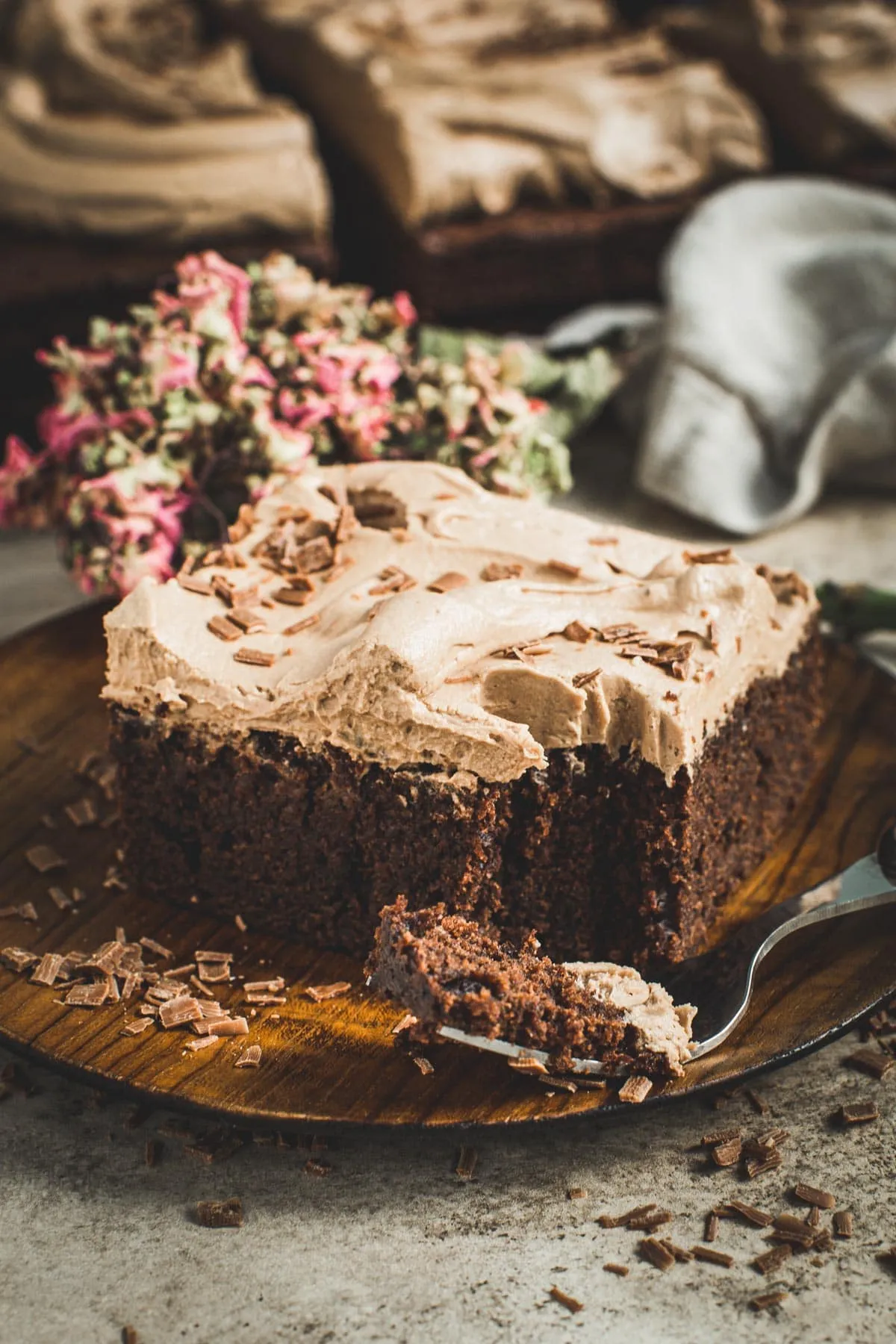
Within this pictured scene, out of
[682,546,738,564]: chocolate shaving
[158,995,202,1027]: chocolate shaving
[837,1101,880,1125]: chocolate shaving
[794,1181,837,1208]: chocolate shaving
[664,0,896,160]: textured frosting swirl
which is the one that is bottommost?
[837,1101,880,1125]: chocolate shaving

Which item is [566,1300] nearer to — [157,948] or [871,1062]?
[871,1062]

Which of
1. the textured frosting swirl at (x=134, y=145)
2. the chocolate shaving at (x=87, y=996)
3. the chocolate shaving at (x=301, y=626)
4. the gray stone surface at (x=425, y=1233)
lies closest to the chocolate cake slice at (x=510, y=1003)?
the gray stone surface at (x=425, y=1233)

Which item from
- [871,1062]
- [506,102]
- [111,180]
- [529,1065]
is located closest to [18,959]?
[529,1065]

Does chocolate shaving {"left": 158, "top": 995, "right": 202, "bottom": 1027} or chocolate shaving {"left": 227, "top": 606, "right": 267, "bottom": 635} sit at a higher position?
chocolate shaving {"left": 227, "top": 606, "right": 267, "bottom": 635}

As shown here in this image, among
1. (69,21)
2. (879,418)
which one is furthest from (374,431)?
(69,21)

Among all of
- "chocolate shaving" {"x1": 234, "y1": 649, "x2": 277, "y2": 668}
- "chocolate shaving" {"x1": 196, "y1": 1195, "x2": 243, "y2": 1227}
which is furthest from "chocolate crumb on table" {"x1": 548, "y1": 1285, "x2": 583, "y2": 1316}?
"chocolate shaving" {"x1": 234, "y1": 649, "x2": 277, "y2": 668}

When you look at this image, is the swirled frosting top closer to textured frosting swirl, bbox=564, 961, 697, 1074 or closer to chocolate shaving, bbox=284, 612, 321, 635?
chocolate shaving, bbox=284, 612, 321, 635

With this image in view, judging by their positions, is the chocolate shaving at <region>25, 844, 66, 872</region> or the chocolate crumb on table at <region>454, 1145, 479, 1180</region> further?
the chocolate shaving at <region>25, 844, 66, 872</region>
